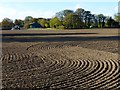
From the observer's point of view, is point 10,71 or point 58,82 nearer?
point 58,82

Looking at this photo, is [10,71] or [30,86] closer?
[30,86]

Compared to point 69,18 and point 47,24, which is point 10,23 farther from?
point 69,18

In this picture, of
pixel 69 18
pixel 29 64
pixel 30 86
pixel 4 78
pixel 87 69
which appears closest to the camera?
pixel 30 86

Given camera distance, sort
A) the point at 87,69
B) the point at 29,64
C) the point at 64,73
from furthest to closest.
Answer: the point at 29,64 → the point at 87,69 → the point at 64,73

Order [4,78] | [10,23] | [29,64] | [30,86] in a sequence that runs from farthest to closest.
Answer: [10,23] < [29,64] < [4,78] < [30,86]

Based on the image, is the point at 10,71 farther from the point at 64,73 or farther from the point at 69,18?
the point at 69,18

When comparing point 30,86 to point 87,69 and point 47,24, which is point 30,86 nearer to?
point 87,69

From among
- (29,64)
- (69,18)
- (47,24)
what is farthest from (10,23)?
(29,64)

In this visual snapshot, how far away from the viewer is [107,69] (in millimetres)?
10734

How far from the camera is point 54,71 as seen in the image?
10.6 meters

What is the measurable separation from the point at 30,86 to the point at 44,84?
1.48ft

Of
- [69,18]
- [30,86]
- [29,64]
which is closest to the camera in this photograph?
[30,86]

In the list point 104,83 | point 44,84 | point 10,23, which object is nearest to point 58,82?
point 44,84

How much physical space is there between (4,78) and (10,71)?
1349 mm
